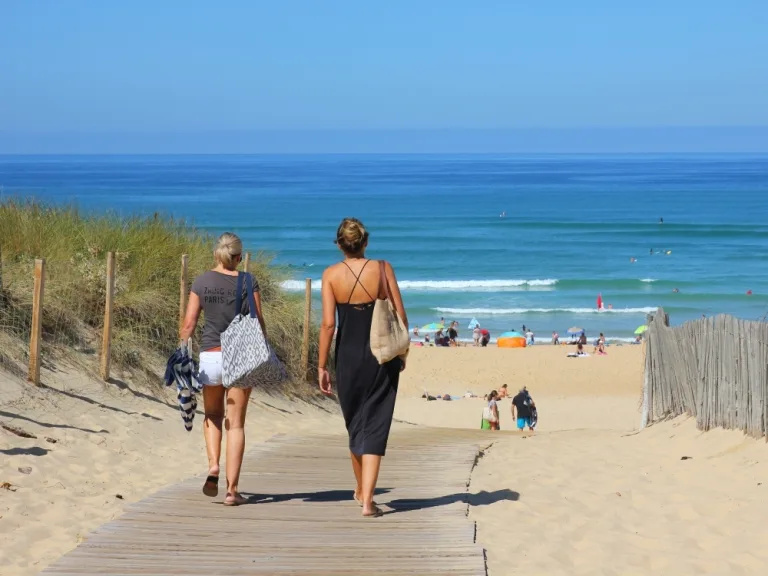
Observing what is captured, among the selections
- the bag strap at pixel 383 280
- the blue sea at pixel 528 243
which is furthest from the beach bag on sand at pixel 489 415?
the bag strap at pixel 383 280

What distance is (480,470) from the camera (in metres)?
7.92

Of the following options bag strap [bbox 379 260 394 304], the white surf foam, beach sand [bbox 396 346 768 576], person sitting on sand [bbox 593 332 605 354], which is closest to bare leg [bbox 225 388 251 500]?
bag strap [bbox 379 260 394 304]

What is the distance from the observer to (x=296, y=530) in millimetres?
5637

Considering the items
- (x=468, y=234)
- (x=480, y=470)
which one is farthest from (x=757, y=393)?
(x=468, y=234)

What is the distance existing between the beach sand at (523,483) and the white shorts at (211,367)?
3.68ft

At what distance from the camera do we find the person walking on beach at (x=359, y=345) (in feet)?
18.7

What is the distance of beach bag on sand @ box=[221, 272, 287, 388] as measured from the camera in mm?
5844

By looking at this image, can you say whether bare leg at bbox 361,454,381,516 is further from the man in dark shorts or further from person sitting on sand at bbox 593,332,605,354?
person sitting on sand at bbox 593,332,605,354

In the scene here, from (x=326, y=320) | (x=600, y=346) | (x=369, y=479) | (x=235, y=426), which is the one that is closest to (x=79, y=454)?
(x=235, y=426)

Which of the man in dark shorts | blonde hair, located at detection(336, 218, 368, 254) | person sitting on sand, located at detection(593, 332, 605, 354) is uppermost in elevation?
blonde hair, located at detection(336, 218, 368, 254)

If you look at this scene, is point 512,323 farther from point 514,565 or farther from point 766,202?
point 766,202

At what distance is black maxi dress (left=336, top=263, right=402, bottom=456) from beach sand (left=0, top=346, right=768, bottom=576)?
0.84m

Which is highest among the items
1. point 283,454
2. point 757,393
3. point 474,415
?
point 757,393

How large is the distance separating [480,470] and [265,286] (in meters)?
7.68
